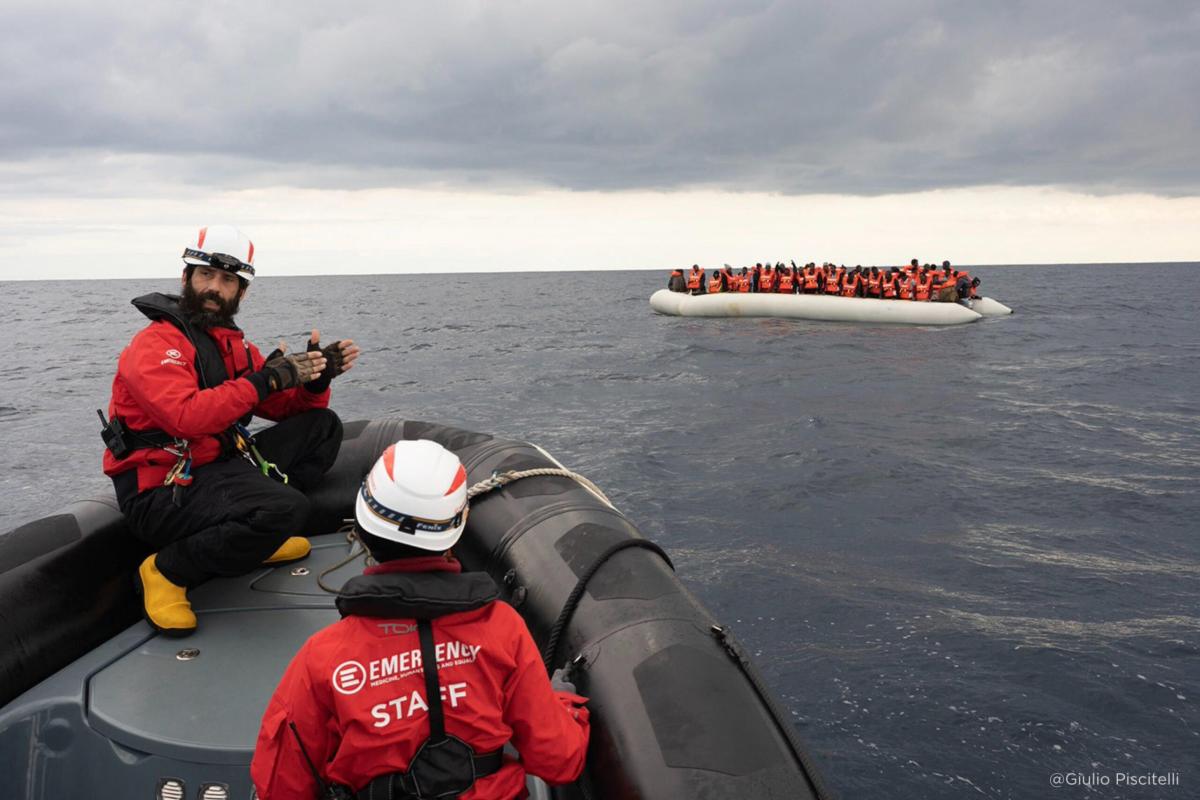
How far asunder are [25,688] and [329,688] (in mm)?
1682

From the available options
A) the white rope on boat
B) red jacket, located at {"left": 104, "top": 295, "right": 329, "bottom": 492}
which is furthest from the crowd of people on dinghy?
red jacket, located at {"left": 104, "top": 295, "right": 329, "bottom": 492}

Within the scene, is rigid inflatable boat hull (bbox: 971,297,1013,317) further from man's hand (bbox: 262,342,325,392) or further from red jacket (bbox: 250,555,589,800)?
red jacket (bbox: 250,555,589,800)

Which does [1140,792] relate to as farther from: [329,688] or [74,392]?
[74,392]

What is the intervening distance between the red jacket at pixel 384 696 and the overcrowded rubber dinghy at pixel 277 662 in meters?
0.61

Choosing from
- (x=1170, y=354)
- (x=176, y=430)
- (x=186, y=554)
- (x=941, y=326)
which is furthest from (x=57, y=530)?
(x=941, y=326)

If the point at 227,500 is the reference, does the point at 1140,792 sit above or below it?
below

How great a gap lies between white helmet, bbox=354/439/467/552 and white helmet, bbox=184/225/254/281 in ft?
5.48

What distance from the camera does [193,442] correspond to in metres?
3.00

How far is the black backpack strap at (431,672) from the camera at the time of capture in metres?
1.70

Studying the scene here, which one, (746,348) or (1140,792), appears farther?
(746,348)

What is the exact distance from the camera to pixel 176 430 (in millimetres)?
2797

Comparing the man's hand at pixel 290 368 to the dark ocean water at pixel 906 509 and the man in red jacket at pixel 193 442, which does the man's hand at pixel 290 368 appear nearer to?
the man in red jacket at pixel 193 442

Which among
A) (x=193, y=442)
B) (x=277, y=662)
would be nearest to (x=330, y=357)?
(x=193, y=442)

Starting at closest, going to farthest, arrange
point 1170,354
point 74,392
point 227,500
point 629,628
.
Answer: point 629,628, point 227,500, point 74,392, point 1170,354
